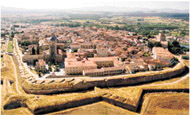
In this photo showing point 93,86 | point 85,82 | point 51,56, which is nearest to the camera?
point 85,82

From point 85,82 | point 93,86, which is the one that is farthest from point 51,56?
point 93,86

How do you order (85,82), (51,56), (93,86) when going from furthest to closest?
(51,56) < (93,86) < (85,82)

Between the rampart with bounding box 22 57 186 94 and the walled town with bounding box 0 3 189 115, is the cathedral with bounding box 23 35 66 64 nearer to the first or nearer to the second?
the walled town with bounding box 0 3 189 115

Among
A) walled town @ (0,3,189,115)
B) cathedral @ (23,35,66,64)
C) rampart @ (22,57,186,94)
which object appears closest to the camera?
walled town @ (0,3,189,115)

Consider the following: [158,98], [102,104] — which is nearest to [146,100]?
[158,98]

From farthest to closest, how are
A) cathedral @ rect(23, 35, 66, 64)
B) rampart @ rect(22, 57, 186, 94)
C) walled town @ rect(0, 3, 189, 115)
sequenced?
cathedral @ rect(23, 35, 66, 64)
rampart @ rect(22, 57, 186, 94)
walled town @ rect(0, 3, 189, 115)

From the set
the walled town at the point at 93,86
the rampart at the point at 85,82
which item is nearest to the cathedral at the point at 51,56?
the walled town at the point at 93,86

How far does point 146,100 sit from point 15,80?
1850 centimetres

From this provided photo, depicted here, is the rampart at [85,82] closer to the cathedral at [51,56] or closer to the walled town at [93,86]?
the walled town at [93,86]

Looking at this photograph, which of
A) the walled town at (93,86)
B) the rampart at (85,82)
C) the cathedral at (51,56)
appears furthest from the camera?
the cathedral at (51,56)

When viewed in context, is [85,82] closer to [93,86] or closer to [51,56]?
[93,86]

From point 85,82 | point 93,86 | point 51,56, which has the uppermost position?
point 51,56

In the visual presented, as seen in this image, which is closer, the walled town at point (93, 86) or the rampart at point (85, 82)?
the walled town at point (93, 86)

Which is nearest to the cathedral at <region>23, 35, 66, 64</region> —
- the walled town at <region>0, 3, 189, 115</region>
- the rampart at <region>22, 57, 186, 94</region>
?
the walled town at <region>0, 3, 189, 115</region>
